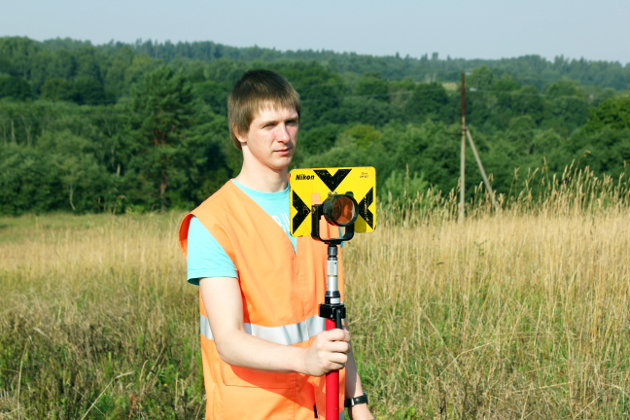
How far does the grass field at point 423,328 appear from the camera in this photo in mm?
2715

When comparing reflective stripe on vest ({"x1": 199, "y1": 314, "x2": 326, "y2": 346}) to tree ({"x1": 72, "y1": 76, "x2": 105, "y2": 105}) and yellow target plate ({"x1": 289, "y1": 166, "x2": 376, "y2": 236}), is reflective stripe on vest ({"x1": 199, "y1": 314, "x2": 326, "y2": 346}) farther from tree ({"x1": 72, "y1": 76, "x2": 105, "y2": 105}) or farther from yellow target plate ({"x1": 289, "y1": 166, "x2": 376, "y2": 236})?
tree ({"x1": 72, "y1": 76, "x2": 105, "y2": 105})

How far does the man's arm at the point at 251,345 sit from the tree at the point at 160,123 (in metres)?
47.0

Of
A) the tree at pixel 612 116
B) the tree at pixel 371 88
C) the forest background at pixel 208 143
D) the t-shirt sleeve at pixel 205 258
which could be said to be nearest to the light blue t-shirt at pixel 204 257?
the t-shirt sleeve at pixel 205 258

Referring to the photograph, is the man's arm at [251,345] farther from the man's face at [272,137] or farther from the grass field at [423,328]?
the grass field at [423,328]

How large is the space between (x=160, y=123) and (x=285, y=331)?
49485 millimetres

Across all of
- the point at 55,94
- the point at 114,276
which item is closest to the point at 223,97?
the point at 55,94

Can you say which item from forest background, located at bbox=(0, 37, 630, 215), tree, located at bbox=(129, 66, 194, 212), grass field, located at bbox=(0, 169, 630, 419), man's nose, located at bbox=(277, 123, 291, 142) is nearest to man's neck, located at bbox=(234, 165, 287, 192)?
man's nose, located at bbox=(277, 123, 291, 142)

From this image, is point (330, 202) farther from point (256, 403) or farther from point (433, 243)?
point (433, 243)

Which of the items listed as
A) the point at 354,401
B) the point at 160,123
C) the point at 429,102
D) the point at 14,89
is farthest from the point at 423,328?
the point at 14,89

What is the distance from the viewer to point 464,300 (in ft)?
12.3

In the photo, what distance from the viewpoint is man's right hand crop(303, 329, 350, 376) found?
1.10 meters

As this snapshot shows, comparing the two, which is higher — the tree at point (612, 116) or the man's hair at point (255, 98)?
the tree at point (612, 116)

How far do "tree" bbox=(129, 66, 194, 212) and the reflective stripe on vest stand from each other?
46.8 m

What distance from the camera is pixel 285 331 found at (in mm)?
1371
